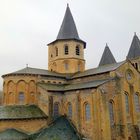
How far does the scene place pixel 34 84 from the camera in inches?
1430

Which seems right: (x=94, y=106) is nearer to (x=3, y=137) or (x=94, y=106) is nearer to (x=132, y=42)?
(x=3, y=137)

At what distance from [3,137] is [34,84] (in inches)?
393

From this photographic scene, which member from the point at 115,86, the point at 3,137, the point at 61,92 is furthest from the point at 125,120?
the point at 3,137

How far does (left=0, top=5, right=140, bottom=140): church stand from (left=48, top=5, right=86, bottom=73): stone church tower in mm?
4435

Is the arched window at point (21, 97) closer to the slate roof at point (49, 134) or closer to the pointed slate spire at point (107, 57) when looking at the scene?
the slate roof at point (49, 134)

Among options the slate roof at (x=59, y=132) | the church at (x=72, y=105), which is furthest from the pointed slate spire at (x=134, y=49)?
the slate roof at (x=59, y=132)

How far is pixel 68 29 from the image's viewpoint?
149 ft

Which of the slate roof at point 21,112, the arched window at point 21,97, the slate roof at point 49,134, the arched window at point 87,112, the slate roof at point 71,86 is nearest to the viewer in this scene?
the slate roof at point 49,134

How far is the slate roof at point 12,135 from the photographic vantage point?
94.1 feet

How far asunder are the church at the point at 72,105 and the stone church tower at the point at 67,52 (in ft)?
14.5

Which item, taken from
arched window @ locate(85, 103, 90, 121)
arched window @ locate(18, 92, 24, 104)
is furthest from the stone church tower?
arched window @ locate(85, 103, 90, 121)

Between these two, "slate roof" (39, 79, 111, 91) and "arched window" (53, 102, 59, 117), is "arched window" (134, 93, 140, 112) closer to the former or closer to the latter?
"slate roof" (39, 79, 111, 91)

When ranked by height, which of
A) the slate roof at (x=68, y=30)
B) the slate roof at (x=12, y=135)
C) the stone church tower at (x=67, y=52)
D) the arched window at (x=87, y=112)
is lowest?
the slate roof at (x=12, y=135)

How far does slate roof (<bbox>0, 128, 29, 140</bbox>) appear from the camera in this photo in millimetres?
28680
